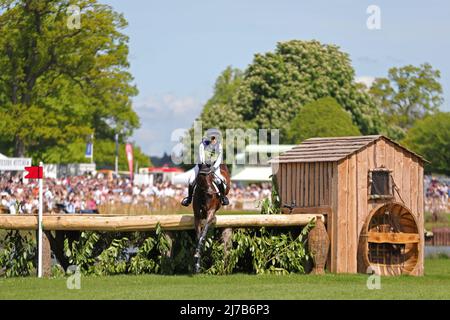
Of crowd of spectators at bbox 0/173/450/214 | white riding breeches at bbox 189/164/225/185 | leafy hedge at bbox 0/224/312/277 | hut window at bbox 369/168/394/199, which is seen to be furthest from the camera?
crowd of spectators at bbox 0/173/450/214

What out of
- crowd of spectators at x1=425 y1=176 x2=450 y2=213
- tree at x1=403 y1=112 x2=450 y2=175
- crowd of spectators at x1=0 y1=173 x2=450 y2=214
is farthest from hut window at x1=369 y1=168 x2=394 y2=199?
tree at x1=403 y1=112 x2=450 y2=175

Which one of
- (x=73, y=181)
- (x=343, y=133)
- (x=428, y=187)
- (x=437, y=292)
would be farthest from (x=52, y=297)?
(x=343, y=133)

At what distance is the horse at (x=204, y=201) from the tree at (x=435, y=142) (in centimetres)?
5550

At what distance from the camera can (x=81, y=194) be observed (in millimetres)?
45062

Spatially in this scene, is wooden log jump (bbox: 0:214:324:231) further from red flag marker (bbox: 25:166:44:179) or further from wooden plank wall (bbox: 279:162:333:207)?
wooden plank wall (bbox: 279:162:333:207)

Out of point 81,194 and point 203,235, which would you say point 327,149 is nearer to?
point 203,235

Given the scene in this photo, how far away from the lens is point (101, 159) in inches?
4274

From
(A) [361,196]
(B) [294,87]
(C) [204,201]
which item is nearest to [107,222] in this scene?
(C) [204,201]

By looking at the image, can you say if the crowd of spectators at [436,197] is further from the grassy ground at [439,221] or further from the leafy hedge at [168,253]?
the leafy hedge at [168,253]

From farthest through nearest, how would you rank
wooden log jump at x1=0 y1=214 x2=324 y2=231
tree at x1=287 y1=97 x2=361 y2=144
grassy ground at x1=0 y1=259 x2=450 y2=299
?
tree at x1=287 y1=97 x2=361 y2=144 → wooden log jump at x1=0 y1=214 x2=324 y2=231 → grassy ground at x1=0 y1=259 x2=450 y2=299

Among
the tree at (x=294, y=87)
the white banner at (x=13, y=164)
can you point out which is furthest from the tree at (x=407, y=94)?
the white banner at (x=13, y=164)

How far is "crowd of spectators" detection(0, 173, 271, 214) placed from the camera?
128ft

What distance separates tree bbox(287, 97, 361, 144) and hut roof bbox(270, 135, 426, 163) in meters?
50.4
